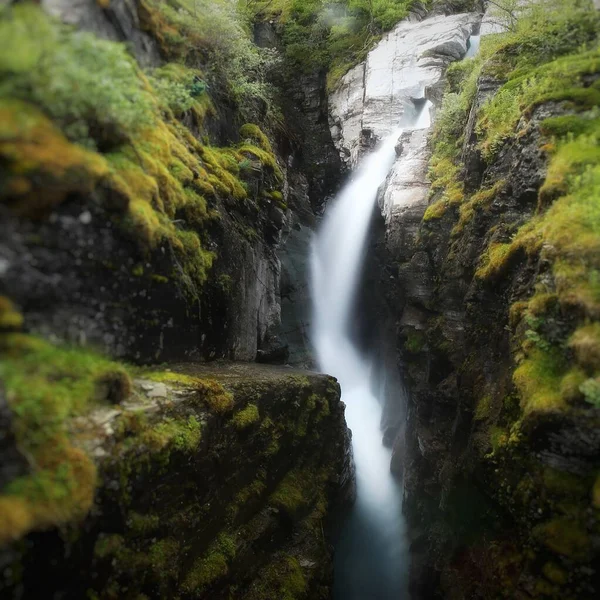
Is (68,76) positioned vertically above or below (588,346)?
above

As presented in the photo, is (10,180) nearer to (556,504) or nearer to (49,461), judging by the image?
(49,461)

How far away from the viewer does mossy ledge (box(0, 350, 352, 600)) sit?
Result: 472 cm

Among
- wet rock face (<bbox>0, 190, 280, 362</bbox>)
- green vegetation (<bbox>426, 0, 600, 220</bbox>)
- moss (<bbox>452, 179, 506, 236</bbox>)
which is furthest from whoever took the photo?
moss (<bbox>452, 179, 506, 236</bbox>)

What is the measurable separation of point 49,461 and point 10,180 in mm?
3237

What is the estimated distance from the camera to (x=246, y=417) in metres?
9.12

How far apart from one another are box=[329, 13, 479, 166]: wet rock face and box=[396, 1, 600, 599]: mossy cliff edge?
284 inches

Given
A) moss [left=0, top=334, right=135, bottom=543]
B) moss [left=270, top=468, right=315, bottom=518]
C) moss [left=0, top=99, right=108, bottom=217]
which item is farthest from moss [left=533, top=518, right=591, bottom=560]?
moss [left=0, top=99, right=108, bottom=217]

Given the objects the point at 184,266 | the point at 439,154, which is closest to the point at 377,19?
the point at 439,154

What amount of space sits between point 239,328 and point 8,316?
753 cm

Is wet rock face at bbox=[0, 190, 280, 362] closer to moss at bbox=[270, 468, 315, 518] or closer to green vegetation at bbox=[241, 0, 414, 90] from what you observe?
moss at bbox=[270, 468, 315, 518]

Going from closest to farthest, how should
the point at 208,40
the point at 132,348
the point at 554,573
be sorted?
the point at 554,573, the point at 132,348, the point at 208,40

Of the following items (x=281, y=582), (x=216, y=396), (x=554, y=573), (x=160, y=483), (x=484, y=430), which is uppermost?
(x=216, y=396)

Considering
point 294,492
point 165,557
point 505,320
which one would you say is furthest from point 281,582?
point 505,320

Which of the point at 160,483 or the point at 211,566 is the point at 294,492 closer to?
the point at 211,566
